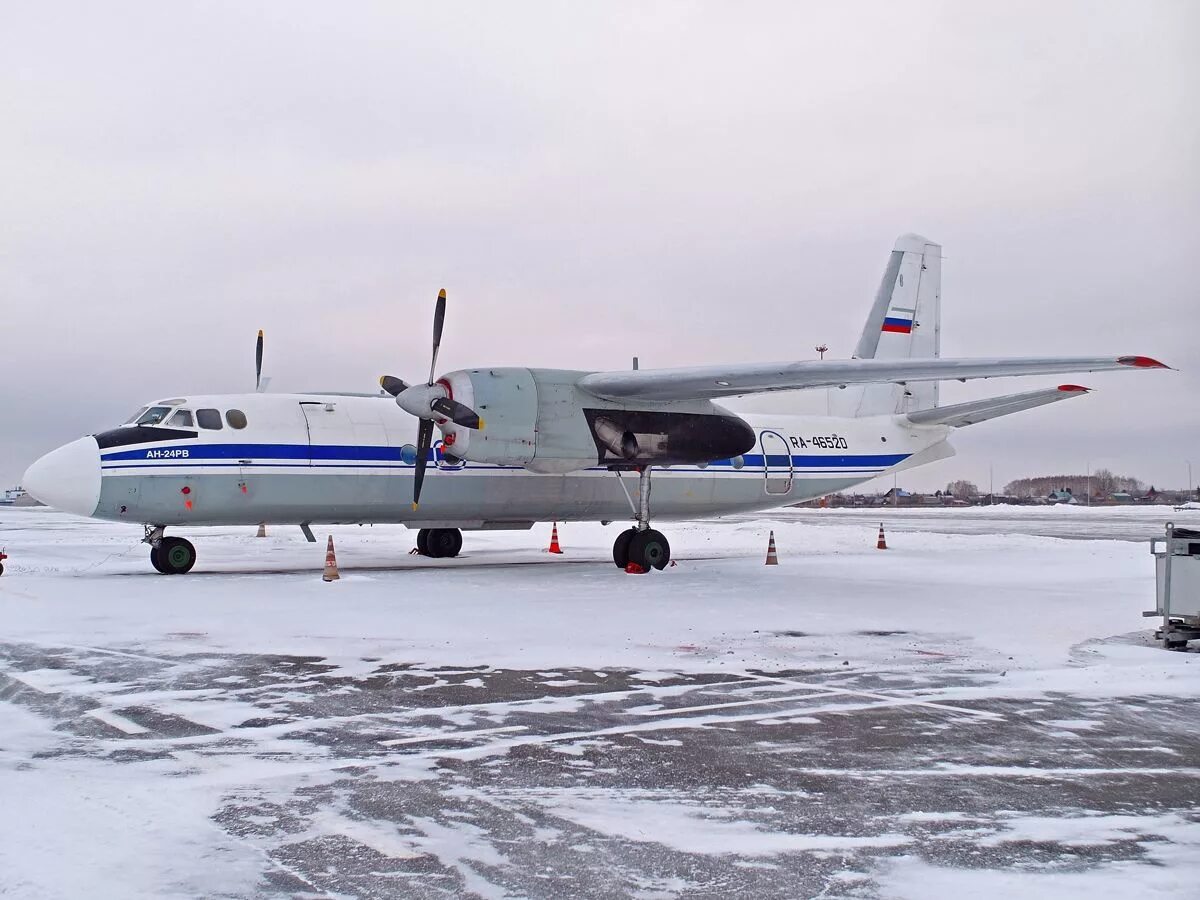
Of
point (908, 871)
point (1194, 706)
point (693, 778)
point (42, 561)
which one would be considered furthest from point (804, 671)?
point (42, 561)

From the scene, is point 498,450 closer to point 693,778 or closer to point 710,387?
point 710,387

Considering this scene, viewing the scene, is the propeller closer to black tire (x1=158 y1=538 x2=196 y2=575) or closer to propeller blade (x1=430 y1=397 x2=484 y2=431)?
propeller blade (x1=430 y1=397 x2=484 y2=431)

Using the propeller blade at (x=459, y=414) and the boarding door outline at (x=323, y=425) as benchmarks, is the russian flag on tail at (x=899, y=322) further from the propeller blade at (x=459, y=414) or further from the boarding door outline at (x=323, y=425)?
the boarding door outline at (x=323, y=425)

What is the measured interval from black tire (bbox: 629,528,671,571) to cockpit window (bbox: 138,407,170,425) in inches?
343

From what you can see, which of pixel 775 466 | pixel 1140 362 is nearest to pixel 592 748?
pixel 1140 362

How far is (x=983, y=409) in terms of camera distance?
2212 cm

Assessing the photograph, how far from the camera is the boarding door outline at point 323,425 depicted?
18.5 metres

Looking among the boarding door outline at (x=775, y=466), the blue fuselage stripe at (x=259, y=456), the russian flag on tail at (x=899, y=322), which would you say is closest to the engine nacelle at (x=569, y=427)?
the blue fuselage stripe at (x=259, y=456)

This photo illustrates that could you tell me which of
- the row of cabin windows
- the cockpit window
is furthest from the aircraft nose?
the row of cabin windows

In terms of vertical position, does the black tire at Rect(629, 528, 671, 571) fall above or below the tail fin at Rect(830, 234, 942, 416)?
below

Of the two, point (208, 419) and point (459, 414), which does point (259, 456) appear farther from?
point (459, 414)

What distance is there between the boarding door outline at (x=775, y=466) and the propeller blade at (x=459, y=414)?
28.0 feet

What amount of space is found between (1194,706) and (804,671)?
302 cm

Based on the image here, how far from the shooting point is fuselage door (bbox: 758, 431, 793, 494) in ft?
75.0
